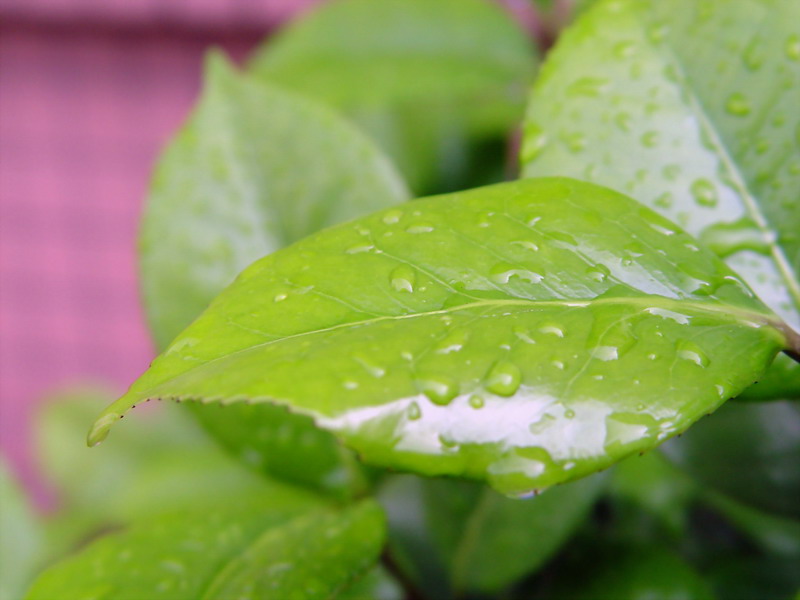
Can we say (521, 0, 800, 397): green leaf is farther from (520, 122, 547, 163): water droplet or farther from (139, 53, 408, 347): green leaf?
(139, 53, 408, 347): green leaf

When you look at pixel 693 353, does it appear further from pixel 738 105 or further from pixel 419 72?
pixel 419 72

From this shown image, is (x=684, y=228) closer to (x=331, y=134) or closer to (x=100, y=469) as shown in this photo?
(x=331, y=134)

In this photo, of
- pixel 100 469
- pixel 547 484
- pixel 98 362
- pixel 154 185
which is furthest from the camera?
pixel 98 362

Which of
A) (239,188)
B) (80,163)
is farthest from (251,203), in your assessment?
(80,163)

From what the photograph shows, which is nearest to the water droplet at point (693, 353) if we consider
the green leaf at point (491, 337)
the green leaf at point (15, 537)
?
the green leaf at point (491, 337)

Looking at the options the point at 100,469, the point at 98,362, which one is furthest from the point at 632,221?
the point at 98,362

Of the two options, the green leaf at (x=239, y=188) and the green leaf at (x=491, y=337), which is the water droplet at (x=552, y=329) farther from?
the green leaf at (x=239, y=188)
